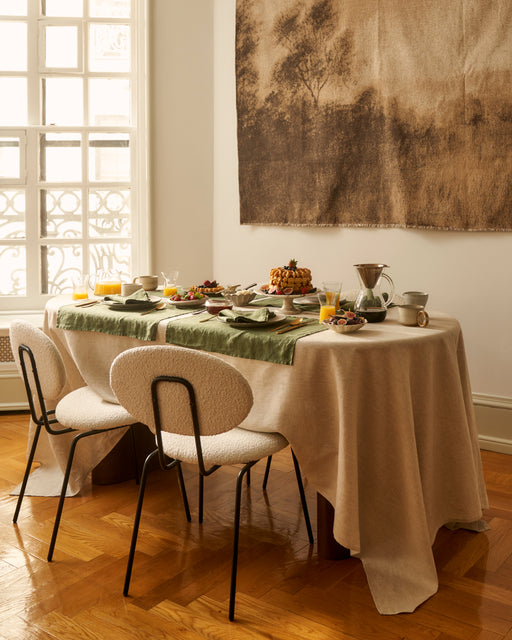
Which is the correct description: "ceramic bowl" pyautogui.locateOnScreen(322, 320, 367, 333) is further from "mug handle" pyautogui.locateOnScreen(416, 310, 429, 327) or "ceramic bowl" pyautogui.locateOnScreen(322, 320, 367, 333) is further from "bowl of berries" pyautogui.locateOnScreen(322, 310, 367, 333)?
"mug handle" pyautogui.locateOnScreen(416, 310, 429, 327)

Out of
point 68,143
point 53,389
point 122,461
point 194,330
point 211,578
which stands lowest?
point 211,578

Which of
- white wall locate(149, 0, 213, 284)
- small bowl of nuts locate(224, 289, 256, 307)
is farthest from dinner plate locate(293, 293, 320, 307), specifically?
white wall locate(149, 0, 213, 284)

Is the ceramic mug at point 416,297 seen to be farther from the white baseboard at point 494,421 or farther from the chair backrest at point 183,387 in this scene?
the white baseboard at point 494,421

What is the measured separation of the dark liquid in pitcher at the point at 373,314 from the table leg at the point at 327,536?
638 mm

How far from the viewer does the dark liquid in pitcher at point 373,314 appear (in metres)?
2.42

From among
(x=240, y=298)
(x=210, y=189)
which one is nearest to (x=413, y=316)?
(x=240, y=298)

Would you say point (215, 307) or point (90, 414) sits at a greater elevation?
point (215, 307)

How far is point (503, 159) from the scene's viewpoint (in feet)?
10.7

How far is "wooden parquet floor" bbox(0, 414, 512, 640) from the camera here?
196 cm

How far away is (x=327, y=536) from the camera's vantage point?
233 centimetres

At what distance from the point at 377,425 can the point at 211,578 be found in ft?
2.42

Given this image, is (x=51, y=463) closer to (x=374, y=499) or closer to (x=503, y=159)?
(x=374, y=499)

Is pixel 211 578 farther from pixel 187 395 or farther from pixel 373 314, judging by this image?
pixel 373 314

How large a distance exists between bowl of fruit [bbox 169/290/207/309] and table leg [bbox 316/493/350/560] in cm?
94
